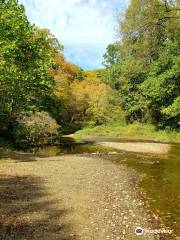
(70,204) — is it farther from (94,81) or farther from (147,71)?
(94,81)

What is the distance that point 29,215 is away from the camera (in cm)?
1398

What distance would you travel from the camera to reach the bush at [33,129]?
1540 inches

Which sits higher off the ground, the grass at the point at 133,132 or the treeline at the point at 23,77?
the treeline at the point at 23,77

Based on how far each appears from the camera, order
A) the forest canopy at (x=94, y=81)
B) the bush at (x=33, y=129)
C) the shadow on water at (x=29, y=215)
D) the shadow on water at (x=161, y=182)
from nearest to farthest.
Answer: the shadow on water at (x=29, y=215), the shadow on water at (x=161, y=182), the forest canopy at (x=94, y=81), the bush at (x=33, y=129)

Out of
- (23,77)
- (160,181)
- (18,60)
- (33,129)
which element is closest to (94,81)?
(33,129)

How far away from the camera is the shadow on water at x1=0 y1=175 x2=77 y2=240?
12109 mm

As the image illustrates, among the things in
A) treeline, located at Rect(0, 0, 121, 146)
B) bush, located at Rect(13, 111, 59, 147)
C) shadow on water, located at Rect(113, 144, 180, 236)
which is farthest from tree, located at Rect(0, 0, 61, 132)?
shadow on water, located at Rect(113, 144, 180, 236)

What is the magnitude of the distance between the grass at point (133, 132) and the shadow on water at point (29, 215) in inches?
1629

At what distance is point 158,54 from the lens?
66.9m

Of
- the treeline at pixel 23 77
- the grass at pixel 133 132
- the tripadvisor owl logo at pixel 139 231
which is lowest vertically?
the tripadvisor owl logo at pixel 139 231

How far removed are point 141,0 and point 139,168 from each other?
46.3 metres

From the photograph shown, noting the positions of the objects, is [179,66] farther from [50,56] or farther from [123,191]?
[123,191]

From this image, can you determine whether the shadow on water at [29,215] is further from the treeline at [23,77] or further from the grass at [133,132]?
the grass at [133,132]

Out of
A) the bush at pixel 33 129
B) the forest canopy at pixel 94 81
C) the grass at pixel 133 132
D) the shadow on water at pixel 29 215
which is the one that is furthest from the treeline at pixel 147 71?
the shadow on water at pixel 29 215
